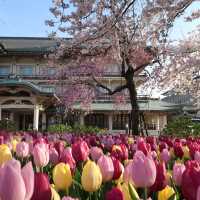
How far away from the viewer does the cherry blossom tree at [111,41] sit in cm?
1316

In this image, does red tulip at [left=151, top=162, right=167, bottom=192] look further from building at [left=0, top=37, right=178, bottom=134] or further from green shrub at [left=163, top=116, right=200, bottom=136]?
building at [left=0, top=37, right=178, bottom=134]

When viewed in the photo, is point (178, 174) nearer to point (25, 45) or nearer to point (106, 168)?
point (106, 168)

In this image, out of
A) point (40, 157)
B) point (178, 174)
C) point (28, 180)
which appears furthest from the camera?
point (40, 157)

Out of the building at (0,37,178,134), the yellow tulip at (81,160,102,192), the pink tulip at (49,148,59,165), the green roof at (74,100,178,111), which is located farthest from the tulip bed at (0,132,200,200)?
the green roof at (74,100,178,111)

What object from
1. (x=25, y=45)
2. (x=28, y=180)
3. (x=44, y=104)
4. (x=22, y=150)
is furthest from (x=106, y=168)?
(x=25, y=45)

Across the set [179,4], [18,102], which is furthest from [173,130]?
[18,102]

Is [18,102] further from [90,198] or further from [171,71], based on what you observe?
[90,198]

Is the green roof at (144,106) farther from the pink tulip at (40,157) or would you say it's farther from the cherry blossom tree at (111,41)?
the pink tulip at (40,157)

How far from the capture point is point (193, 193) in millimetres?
1658

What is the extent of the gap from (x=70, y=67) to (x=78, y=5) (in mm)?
6617

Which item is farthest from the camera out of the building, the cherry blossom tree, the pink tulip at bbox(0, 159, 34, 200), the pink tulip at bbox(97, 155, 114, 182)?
the building

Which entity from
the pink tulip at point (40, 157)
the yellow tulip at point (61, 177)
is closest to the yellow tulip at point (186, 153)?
the pink tulip at point (40, 157)

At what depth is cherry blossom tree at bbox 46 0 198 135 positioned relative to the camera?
43.2 feet

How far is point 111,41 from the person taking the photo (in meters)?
16.5
